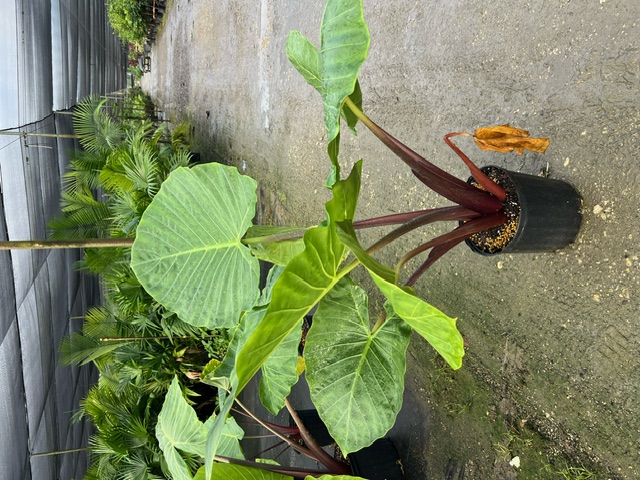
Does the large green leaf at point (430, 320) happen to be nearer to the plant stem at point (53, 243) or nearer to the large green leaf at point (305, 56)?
the large green leaf at point (305, 56)

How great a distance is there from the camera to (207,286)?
42.6 inches

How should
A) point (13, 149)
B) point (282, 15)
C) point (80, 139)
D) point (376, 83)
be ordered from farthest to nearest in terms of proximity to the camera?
point (80, 139)
point (282, 15)
point (13, 149)
point (376, 83)

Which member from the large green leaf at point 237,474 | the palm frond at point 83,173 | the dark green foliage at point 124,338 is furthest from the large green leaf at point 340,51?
the palm frond at point 83,173

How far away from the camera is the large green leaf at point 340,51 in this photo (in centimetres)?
71

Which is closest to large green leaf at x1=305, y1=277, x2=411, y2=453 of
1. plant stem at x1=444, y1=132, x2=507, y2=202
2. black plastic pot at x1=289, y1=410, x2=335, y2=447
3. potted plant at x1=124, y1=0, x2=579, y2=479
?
potted plant at x1=124, y1=0, x2=579, y2=479

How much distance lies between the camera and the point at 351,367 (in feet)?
3.52

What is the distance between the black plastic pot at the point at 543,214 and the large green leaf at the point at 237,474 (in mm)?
861

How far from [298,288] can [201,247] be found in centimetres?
44

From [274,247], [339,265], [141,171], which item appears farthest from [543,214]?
[141,171]

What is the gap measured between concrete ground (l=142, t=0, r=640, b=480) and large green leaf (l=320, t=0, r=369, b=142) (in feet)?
2.50

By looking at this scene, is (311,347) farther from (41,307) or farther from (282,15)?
(282,15)

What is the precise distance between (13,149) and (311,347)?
2.29 metres

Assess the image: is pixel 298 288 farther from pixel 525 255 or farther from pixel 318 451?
pixel 318 451

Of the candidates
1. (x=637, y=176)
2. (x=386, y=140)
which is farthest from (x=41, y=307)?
(x=637, y=176)
